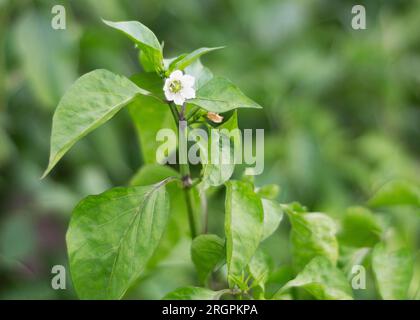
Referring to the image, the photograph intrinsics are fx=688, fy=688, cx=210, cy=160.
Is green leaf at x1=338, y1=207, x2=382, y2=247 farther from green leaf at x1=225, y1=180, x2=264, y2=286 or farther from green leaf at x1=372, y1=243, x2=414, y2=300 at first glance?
green leaf at x1=225, y1=180, x2=264, y2=286

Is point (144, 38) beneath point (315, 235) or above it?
above

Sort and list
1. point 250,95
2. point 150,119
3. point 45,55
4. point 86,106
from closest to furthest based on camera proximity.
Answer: point 86,106 < point 150,119 < point 45,55 < point 250,95

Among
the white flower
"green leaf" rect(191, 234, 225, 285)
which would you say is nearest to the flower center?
the white flower

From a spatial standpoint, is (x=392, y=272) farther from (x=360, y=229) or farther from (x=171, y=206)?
(x=171, y=206)

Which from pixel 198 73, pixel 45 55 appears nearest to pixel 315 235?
pixel 198 73

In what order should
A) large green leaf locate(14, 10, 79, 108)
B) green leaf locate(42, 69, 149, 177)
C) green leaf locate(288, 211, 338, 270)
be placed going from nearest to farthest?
green leaf locate(42, 69, 149, 177) → green leaf locate(288, 211, 338, 270) → large green leaf locate(14, 10, 79, 108)

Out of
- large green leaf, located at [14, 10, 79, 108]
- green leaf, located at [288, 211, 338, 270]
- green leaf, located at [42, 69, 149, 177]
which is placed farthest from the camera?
large green leaf, located at [14, 10, 79, 108]
